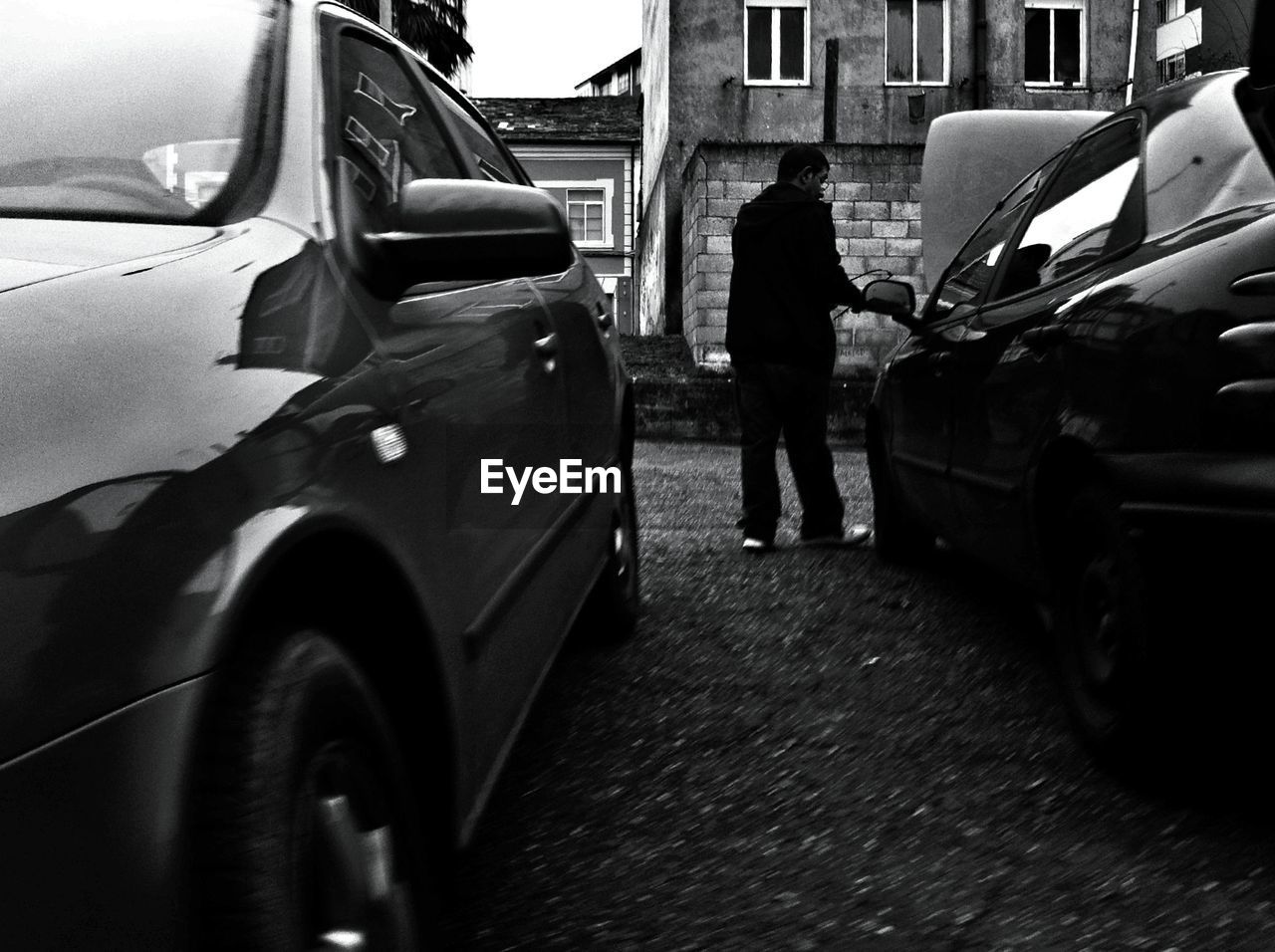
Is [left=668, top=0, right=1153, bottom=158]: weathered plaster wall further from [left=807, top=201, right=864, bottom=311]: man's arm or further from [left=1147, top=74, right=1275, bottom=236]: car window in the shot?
[left=1147, top=74, right=1275, bottom=236]: car window

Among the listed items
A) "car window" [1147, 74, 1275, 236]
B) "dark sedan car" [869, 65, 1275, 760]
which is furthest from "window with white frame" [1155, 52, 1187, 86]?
"car window" [1147, 74, 1275, 236]

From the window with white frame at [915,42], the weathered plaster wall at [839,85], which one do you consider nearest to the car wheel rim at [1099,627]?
the weathered plaster wall at [839,85]

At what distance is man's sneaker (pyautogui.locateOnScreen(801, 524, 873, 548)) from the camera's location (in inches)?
264

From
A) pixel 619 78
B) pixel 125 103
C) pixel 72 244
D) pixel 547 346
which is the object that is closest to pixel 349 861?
pixel 72 244

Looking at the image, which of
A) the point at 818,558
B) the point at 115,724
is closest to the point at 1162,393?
A: the point at 115,724

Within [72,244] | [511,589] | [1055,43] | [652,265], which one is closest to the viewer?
[72,244]

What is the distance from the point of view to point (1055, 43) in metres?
24.1

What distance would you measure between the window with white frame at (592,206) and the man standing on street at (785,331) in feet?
109

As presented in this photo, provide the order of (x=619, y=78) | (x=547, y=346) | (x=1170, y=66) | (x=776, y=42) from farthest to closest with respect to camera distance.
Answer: (x=619, y=78) < (x=1170, y=66) < (x=776, y=42) < (x=547, y=346)

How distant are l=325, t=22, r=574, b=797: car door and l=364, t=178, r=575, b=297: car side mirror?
3 cm

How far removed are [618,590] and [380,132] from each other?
7.23 feet

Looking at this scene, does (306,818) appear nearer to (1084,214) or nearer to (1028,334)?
(1028,334)

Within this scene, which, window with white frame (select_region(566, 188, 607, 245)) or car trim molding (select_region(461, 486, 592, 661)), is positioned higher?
window with white frame (select_region(566, 188, 607, 245))

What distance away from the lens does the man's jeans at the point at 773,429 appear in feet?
21.5
